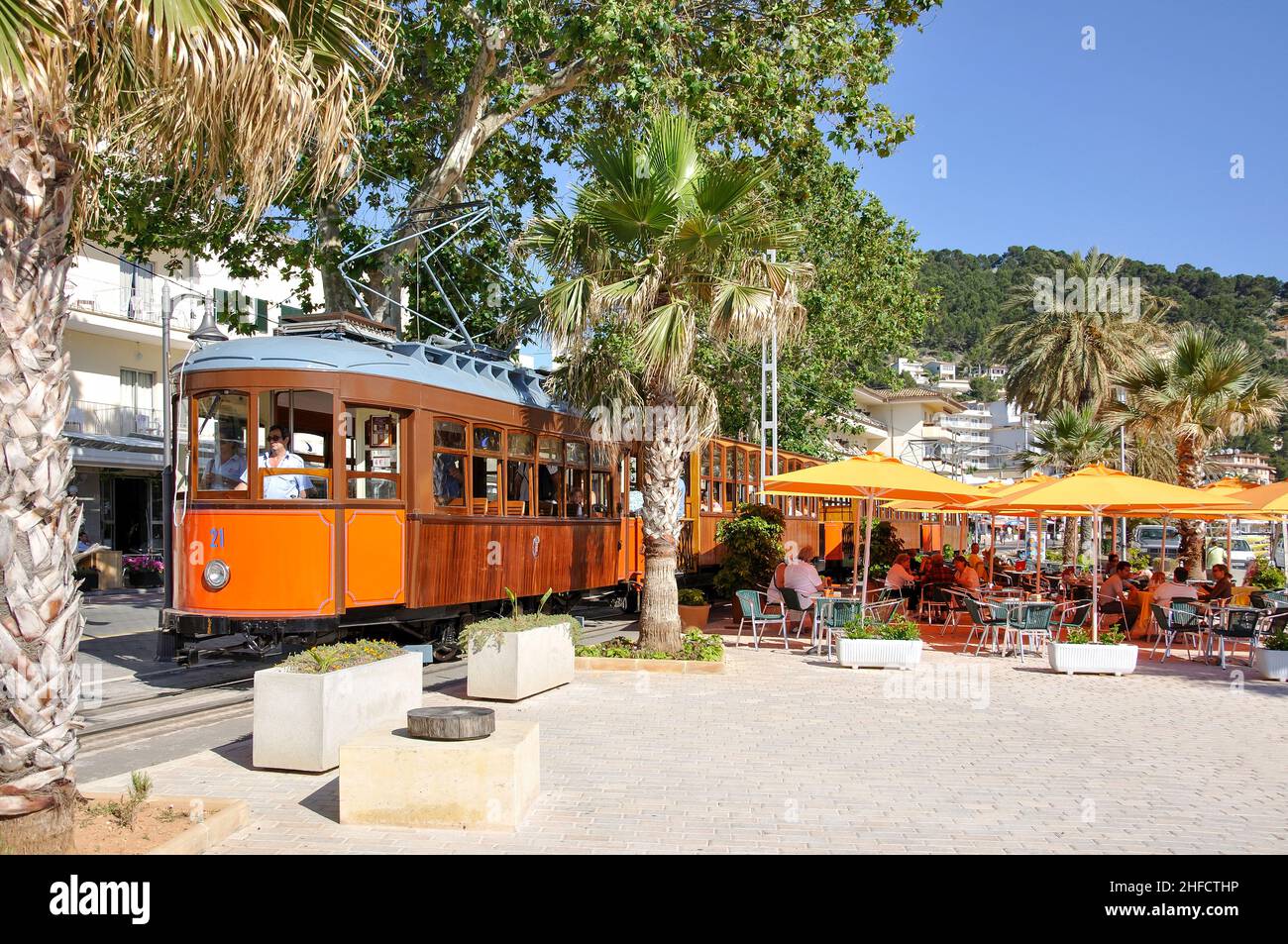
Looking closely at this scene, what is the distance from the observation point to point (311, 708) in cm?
764

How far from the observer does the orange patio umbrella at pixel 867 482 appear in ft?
47.3

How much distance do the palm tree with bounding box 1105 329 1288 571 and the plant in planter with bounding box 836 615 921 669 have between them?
1367cm

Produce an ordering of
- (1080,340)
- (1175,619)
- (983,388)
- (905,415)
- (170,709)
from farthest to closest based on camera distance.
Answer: (983,388) < (905,415) < (1080,340) < (1175,619) < (170,709)

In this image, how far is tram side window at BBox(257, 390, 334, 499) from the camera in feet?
35.8

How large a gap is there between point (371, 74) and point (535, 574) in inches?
324

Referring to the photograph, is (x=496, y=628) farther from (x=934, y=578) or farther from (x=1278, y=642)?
(x=934, y=578)

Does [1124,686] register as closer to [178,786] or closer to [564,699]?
[564,699]

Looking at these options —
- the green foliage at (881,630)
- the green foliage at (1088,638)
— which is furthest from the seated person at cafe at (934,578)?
the green foliage at (881,630)

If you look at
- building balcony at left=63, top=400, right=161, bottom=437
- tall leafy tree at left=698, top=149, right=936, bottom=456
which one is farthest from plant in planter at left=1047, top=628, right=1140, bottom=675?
building balcony at left=63, top=400, right=161, bottom=437

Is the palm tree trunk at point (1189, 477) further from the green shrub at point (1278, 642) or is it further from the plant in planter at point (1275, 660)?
the plant in planter at point (1275, 660)

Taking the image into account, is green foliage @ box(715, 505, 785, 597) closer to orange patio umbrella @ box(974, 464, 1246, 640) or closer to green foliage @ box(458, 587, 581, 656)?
orange patio umbrella @ box(974, 464, 1246, 640)

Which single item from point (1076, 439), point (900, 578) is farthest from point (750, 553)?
point (1076, 439)

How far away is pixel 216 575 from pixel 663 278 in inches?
244

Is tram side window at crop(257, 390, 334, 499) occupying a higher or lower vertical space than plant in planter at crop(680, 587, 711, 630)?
higher
